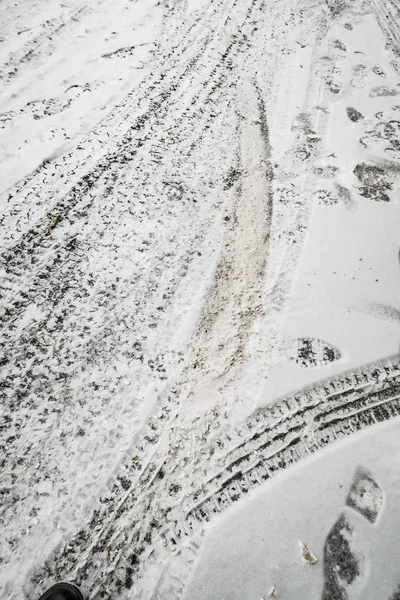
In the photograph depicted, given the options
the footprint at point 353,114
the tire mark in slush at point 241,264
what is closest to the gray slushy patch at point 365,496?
the tire mark in slush at point 241,264

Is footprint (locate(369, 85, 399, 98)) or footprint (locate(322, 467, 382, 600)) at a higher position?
footprint (locate(369, 85, 399, 98))

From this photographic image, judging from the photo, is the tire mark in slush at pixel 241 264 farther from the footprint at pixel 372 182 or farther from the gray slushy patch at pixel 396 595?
the gray slushy patch at pixel 396 595

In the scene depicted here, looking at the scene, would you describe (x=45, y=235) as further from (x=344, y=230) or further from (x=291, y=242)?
(x=344, y=230)

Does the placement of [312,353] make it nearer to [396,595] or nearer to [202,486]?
[202,486]

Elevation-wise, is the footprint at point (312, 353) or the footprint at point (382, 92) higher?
the footprint at point (382, 92)

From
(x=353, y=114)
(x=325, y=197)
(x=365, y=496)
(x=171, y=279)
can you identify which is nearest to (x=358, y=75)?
(x=353, y=114)

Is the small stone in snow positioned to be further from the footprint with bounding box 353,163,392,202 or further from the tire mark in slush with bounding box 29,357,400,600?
the footprint with bounding box 353,163,392,202

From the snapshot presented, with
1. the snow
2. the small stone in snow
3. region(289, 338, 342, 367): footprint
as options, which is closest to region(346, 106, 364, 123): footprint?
region(289, 338, 342, 367): footprint
